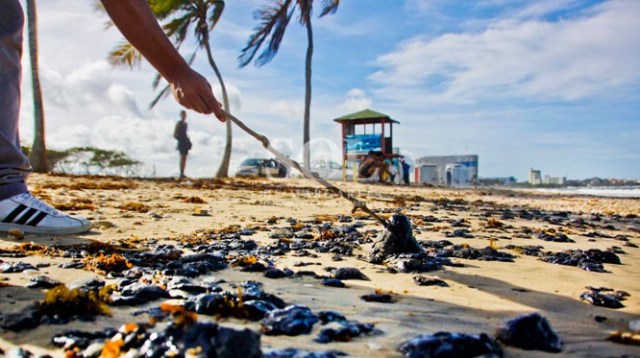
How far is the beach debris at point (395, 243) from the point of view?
3.02m

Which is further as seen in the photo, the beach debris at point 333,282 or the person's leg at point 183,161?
the person's leg at point 183,161

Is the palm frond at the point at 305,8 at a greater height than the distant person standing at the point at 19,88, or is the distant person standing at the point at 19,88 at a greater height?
the palm frond at the point at 305,8

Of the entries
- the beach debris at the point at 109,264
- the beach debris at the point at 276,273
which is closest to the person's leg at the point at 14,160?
the beach debris at the point at 109,264

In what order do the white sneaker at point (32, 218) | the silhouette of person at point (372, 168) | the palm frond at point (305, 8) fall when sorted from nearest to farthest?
the white sneaker at point (32, 218), the palm frond at point (305, 8), the silhouette of person at point (372, 168)

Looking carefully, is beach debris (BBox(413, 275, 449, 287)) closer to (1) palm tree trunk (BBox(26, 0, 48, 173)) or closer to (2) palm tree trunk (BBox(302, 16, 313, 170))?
(1) palm tree trunk (BBox(26, 0, 48, 173))

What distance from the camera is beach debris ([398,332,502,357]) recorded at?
1406mm

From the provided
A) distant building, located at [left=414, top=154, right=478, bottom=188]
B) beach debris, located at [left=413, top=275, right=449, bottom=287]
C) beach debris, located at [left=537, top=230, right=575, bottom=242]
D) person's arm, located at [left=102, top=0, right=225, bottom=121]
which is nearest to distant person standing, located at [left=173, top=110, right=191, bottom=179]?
beach debris, located at [left=537, top=230, right=575, bottom=242]

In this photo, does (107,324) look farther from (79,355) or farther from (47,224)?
(47,224)

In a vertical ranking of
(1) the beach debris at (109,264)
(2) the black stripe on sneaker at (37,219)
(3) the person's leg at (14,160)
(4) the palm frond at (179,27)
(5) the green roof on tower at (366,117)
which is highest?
(4) the palm frond at (179,27)

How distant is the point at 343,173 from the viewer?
21.9 meters

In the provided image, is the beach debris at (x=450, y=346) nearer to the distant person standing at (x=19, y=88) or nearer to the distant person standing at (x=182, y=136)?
the distant person standing at (x=19, y=88)

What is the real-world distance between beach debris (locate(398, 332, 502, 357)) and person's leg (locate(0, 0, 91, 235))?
10.2 ft

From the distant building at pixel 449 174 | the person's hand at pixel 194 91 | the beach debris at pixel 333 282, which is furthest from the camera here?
the distant building at pixel 449 174

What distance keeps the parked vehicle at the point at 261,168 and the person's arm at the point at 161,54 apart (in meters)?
18.5
